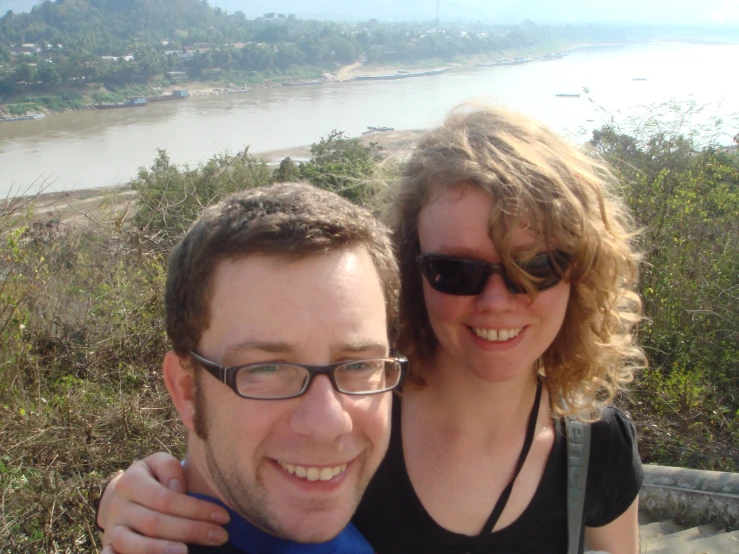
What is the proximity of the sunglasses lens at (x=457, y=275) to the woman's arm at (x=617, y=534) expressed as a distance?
0.66 m

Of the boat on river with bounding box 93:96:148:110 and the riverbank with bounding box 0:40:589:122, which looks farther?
the boat on river with bounding box 93:96:148:110

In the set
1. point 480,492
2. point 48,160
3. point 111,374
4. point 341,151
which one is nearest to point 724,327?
point 480,492

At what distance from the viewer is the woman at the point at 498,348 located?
1.34 metres

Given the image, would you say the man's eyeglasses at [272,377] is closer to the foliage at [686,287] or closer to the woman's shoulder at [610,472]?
the woman's shoulder at [610,472]

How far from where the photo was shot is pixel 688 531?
9.91 ft

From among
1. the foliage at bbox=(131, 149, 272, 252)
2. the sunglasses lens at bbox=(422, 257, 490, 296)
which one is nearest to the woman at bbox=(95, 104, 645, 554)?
the sunglasses lens at bbox=(422, 257, 490, 296)

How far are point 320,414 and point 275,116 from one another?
31.4 m

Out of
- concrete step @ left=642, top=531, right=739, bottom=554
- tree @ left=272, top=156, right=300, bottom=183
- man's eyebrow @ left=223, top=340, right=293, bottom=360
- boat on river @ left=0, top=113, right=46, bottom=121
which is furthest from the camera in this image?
boat on river @ left=0, top=113, right=46, bottom=121

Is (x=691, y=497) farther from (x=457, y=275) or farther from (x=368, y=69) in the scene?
(x=368, y=69)

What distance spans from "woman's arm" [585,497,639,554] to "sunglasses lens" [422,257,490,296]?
0.66 metres

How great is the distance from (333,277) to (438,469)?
660mm

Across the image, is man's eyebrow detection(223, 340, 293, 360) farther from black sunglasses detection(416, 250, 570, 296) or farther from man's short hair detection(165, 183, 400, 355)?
black sunglasses detection(416, 250, 570, 296)

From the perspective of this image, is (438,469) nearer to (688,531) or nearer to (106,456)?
(688,531)

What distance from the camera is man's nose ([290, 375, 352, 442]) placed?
0.98 m
